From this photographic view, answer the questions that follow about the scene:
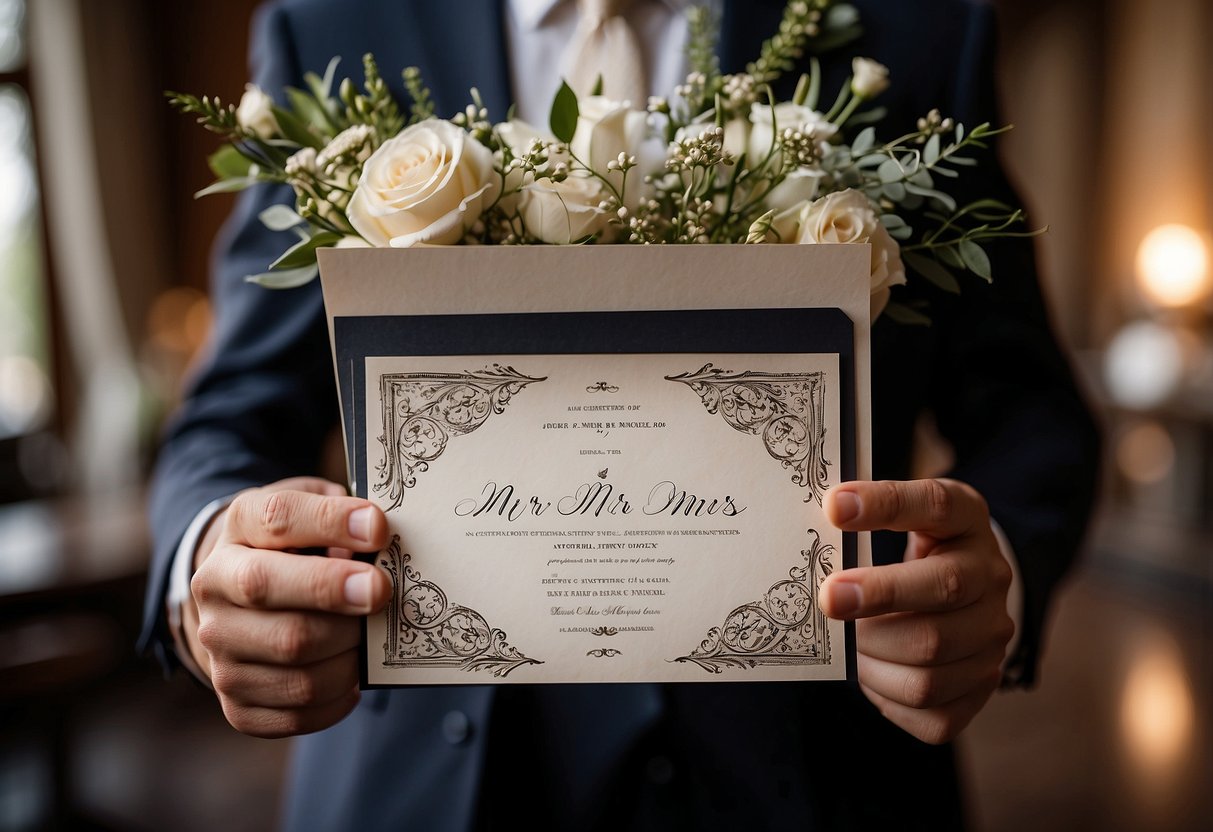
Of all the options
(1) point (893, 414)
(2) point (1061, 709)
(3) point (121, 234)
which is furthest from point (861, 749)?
(3) point (121, 234)

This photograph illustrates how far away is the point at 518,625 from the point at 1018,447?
68 cm

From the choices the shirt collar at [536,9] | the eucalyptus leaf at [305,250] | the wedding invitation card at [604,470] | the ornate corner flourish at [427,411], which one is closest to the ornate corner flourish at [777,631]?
the wedding invitation card at [604,470]

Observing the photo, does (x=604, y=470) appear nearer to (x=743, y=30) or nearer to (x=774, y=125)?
(x=774, y=125)

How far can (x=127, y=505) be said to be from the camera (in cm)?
411

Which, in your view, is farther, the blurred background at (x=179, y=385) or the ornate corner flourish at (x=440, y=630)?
the blurred background at (x=179, y=385)

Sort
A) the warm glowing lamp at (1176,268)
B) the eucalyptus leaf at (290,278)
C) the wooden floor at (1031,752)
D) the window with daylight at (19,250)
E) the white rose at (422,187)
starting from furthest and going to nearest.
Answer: the warm glowing lamp at (1176,268) < the window with daylight at (19,250) < the wooden floor at (1031,752) < the eucalyptus leaf at (290,278) < the white rose at (422,187)

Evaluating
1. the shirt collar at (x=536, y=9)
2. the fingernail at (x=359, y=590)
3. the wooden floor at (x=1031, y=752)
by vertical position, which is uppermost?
the shirt collar at (x=536, y=9)

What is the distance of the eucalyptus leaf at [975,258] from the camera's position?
2.43ft

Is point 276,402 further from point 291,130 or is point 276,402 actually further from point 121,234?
point 121,234

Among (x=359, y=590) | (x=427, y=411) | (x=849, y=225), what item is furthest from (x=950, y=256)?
(x=359, y=590)

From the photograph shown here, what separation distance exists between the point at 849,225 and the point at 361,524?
45 centimetres

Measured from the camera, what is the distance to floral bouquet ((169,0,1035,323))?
70 centimetres

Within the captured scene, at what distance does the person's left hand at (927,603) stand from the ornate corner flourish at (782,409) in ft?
0.10

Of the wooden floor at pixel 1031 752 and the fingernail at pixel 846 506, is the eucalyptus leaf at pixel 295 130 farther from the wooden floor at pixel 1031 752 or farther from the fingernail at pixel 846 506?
the wooden floor at pixel 1031 752
